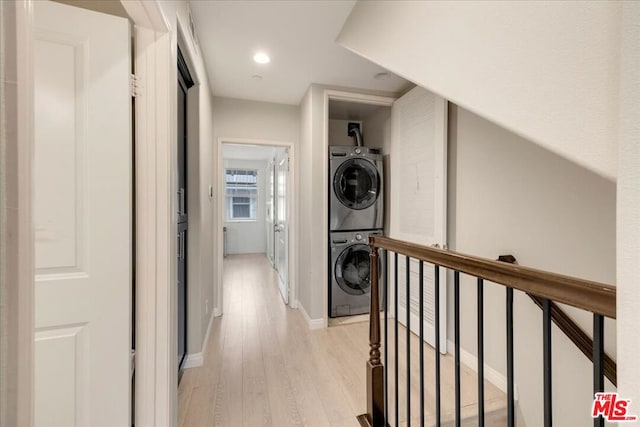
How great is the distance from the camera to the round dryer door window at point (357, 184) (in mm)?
3113

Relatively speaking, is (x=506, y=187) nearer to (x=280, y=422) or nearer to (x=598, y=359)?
(x=598, y=359)

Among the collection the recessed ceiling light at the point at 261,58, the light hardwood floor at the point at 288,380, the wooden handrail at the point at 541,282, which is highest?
the recessed ceiling light at the point at 261,58

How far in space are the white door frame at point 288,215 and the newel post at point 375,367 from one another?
196cm

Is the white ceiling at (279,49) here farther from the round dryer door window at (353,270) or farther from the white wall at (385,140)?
the round dryer door window at (353,270)

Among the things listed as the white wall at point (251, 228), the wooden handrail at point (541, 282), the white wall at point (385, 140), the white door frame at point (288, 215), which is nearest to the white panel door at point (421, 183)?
the white wall at point (385, 140)

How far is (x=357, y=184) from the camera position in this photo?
10.6ft

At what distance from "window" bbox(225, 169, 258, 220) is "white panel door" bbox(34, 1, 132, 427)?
6.34m

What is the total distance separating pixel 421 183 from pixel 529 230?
0.98 meters

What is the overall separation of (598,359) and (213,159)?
10.6 feet

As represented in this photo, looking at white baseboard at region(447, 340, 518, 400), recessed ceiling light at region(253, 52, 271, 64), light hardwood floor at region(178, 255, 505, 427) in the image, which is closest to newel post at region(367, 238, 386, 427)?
light hardwood floor at region(178, 255, 505, 427)

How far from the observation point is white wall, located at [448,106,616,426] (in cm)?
148

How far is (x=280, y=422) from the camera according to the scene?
5.39ft

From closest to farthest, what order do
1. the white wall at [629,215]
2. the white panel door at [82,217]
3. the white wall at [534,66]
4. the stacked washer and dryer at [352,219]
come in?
the white wall at [629,215]
the white wall at [534,66]
the white panel door at [82,217]
the stacked washer and dryer at [352,219]

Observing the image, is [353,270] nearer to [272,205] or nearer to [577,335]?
[577,335]
